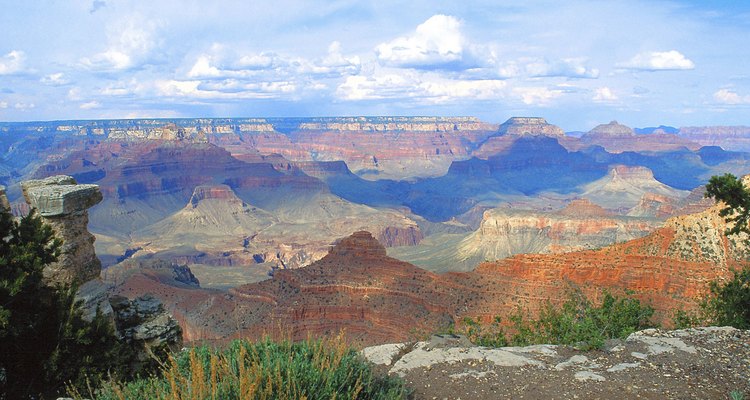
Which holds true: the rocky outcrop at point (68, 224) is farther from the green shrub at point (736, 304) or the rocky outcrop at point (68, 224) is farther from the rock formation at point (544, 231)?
the rock formation at point (544, 231)

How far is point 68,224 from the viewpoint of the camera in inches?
524

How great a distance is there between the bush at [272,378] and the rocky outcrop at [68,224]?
617cm

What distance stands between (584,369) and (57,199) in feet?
39.2

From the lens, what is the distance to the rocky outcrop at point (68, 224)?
1286 cm

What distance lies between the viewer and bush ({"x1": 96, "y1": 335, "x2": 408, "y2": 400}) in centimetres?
600

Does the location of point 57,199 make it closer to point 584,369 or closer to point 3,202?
point 3,202

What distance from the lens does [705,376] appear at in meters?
Result: 9.48

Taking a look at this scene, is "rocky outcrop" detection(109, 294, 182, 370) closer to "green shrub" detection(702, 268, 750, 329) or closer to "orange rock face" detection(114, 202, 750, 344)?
"green shrub" detection(702, 268, 750, 329)

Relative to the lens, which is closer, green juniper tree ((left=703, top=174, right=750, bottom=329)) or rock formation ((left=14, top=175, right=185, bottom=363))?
rock formation ((left=14, top=175, right=185, bottom=363))

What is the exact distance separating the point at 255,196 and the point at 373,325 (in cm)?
15366

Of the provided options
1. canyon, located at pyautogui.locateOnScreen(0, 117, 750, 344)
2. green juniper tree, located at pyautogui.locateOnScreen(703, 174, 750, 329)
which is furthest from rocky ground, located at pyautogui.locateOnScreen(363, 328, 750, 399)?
green juniper tree, located at pyautogui.locateOnScreen(703, 174, 750, 329)

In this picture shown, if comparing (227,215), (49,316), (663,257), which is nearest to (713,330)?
(49,316)

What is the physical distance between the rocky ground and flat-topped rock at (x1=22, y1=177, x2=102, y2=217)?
314 inches

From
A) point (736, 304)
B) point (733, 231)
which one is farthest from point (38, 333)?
point (736, 304)
